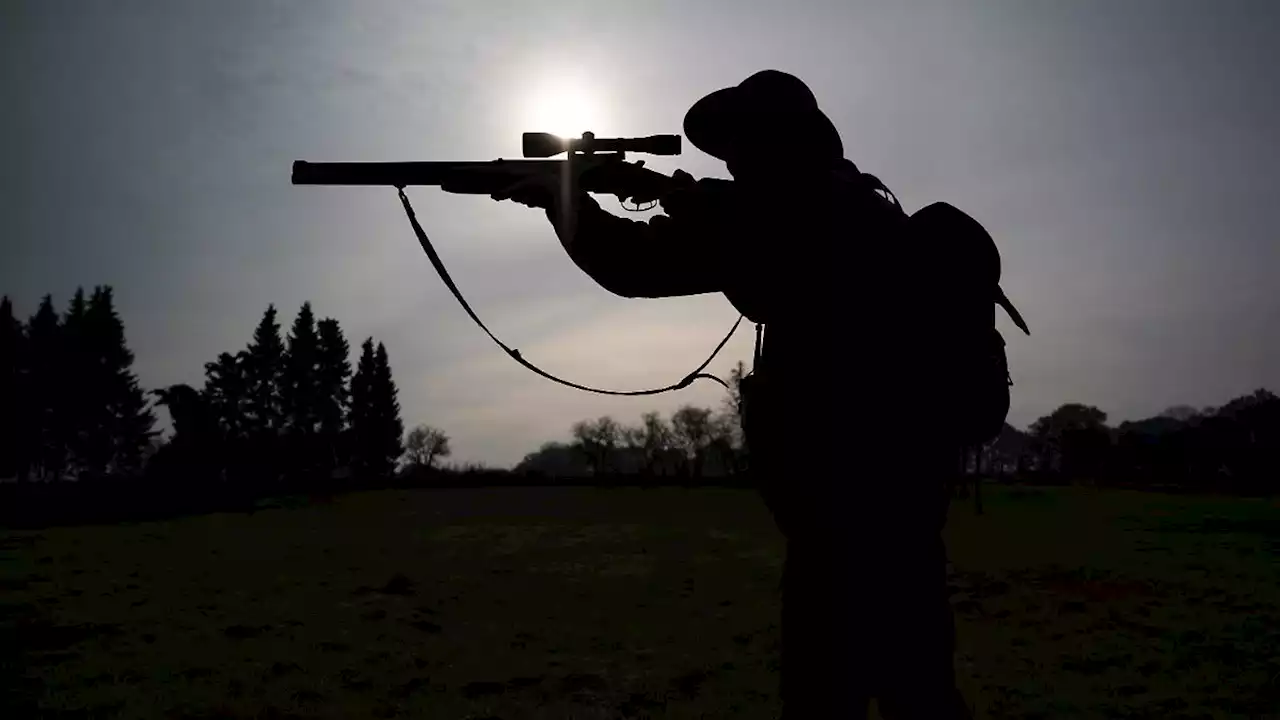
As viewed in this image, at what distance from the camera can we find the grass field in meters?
6.21

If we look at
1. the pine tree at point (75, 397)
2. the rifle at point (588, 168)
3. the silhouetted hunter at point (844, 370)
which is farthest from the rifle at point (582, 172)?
the pine tree at point (75, 397)

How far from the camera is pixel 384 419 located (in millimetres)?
78750

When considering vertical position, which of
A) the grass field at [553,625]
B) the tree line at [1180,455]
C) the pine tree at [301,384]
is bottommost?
the grass field at [553,625]

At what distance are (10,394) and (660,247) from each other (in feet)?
264

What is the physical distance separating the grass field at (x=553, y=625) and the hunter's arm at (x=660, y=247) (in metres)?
4.74

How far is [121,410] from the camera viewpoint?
242 feet

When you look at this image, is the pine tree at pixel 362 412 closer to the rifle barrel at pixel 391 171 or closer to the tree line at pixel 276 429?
the tree line at pixel 276 429

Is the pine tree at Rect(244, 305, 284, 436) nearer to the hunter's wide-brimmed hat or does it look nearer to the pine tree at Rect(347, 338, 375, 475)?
the pine tree at Rect(347, 338, 375, 475)

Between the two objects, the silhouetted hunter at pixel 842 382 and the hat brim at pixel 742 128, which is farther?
the hat brim at pixel 742 128

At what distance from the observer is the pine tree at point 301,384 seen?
75438 millimetres

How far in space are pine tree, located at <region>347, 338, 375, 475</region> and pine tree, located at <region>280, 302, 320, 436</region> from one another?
3.71 meters

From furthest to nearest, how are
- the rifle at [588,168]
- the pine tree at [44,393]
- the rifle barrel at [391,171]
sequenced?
the pine tree at [44,393], the rifle barrel at [391,171], the rifle at [588,168]

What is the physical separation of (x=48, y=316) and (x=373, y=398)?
2975 cm

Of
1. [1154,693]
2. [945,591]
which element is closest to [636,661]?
[1154,693]
